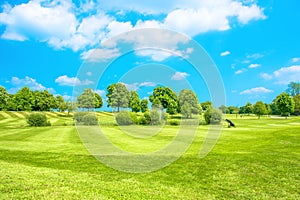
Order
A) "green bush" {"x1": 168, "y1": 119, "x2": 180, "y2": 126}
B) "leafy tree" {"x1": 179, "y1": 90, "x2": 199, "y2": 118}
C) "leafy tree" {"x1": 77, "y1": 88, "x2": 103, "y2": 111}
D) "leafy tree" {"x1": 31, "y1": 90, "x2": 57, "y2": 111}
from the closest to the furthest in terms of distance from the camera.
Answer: "leafy tree" {"x1": 77, "y1": 88, "x2": 103, "y2": 111} → "leafy tree" {"x1": 179, "y1": 90, "x2": 199, "y2": 118} → "green bush" {"x1": 168, "y1": 119, "x2": 180, "y2": 126} → "leafy tree" {"x1": 31, "y1": 90, "x2": 57, "y2": 111}

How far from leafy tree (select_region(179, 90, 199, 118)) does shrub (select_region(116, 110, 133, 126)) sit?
8.46 m

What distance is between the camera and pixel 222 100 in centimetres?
995

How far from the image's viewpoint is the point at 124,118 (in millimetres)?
34156

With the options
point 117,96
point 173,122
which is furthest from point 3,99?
point 117,96

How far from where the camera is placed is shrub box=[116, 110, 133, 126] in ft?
104

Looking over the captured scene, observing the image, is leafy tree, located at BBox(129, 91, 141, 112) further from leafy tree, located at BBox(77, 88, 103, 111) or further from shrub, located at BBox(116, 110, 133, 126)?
shrub, located at BBox(116, 110, 133, 126)

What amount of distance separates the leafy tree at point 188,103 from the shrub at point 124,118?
8.46m

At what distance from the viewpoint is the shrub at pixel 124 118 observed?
104ft

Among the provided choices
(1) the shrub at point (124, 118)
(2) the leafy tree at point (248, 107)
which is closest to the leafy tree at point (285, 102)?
(2) the leafy tree at point (248, 107)

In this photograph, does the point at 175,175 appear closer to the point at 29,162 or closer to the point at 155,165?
the point at 155,165

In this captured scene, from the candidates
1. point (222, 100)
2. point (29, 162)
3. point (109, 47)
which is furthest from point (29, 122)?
point (222, 100)

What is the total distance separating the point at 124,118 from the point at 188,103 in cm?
1094

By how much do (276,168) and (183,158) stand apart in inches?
163

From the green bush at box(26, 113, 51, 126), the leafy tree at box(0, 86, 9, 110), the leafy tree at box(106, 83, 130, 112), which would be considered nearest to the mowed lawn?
the leafy tree at box(106, 83, 130, 112)
